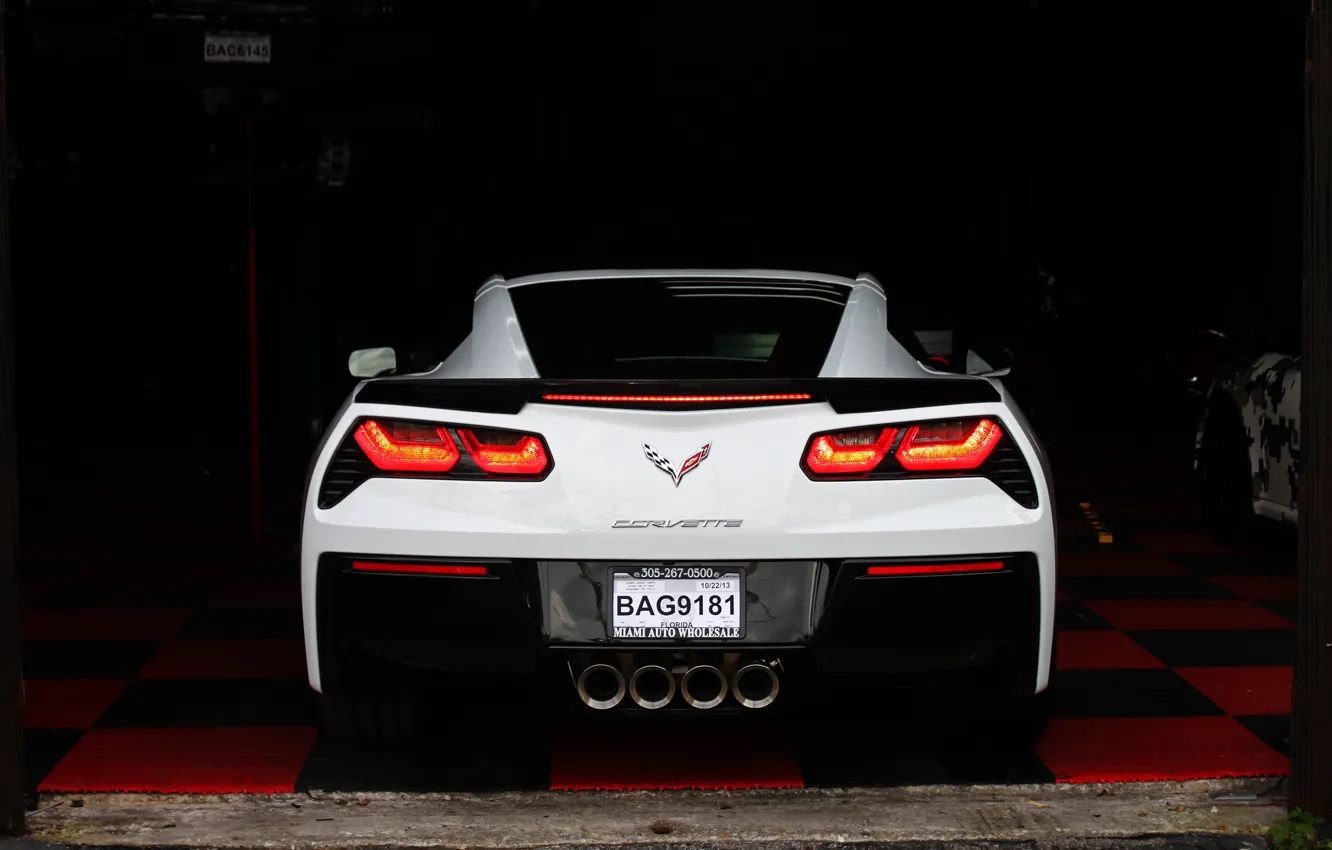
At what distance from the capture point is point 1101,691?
16.3 ft

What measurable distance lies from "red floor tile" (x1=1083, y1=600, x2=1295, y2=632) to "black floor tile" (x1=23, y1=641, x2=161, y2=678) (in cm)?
351

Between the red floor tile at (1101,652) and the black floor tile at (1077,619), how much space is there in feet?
0.20

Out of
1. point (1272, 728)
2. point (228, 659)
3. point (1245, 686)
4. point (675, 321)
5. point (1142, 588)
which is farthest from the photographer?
point (1142, 588)

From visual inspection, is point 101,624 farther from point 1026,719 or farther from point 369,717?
point 1026,719

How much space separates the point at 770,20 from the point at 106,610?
37.6 ft

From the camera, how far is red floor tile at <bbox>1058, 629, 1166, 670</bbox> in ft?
17.5

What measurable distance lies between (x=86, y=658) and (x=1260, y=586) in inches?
184

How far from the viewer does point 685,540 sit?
11.9 feet

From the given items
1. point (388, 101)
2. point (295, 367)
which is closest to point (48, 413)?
point (295, 367)

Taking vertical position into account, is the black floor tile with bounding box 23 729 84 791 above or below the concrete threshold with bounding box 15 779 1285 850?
below

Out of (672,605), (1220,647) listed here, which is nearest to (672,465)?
(672,605)

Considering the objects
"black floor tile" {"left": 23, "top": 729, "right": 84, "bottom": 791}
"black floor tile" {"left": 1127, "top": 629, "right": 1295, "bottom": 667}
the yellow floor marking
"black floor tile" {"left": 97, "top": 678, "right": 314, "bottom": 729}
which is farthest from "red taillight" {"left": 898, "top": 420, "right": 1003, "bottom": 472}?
the yellow floor marking

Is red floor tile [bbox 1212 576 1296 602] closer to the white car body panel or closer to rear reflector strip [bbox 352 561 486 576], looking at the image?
the white car body panel

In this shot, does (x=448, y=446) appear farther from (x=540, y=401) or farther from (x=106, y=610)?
(x=106, y=610)
